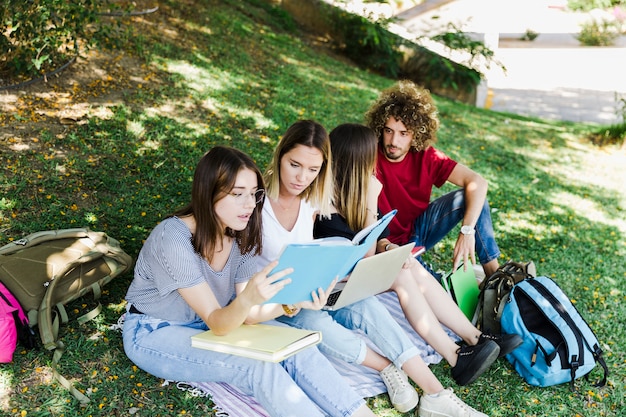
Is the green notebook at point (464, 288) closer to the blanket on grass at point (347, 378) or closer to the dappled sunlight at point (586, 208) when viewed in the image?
the blanket on grass at point (347, 378)

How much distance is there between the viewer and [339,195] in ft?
11.2

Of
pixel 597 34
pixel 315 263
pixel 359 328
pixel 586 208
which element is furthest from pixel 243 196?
pixel 597 34

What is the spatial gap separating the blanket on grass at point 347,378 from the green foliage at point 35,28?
9.37 ft

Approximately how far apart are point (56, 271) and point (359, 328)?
154cm

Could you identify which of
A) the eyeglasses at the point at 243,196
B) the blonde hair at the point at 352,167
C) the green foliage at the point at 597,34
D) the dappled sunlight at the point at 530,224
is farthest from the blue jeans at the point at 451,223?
the green foliage at the point at 597,34

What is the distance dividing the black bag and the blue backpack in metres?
0.09

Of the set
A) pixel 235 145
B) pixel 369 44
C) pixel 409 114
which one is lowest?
pixel 235 145

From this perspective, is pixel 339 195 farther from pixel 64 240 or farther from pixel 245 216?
pixel 64 240

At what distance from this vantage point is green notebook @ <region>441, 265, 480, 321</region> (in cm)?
375

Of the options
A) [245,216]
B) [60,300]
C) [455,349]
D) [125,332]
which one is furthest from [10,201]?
[455,349]

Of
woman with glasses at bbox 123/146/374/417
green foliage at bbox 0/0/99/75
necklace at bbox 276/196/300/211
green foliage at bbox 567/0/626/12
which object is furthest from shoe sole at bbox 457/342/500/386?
green foliage at bbox 567/0/626/12

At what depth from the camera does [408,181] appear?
3939mm

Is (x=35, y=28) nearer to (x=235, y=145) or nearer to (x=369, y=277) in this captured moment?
(x=235, y=145)

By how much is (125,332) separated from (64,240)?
0.76 meters
